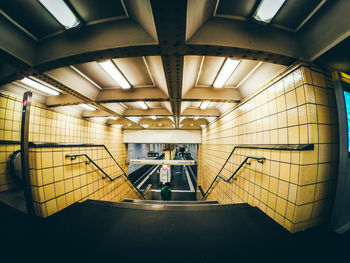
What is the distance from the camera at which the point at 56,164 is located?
2121mm

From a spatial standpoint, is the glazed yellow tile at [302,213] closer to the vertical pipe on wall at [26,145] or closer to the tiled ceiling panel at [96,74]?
the tiled ceiling panel at [96,74]

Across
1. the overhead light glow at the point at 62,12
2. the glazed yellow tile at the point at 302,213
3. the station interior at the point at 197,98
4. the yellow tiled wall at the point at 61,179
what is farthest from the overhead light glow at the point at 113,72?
the glazed yellow tile at the point at 302,213

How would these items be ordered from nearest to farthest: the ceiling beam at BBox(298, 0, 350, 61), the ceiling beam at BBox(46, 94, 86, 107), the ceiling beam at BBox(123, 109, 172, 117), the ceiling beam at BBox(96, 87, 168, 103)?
the ceiling beam at BBox(298, 0, 350, 61) < the ceiling beam at BBox(96, 87, 168, 103) < the ceiling beam at BBox(46, 94, 86, 107) < the ceiling beam at BBox(123, 109, 172, 117)

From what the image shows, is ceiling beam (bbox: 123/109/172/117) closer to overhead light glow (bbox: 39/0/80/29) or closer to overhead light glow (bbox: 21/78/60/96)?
overhead light glow (bbox: 21/78/60/96)

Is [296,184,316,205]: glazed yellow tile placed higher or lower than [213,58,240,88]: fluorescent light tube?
lower

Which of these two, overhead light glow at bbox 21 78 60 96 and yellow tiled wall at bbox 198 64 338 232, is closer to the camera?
yellow tiled wall at bbox 198 64 338 232

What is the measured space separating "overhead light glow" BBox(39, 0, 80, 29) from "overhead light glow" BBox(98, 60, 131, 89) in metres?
0.49

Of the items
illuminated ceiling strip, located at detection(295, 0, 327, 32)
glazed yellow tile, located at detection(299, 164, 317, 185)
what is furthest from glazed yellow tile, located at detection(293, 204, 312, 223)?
illuminated ceiling strip, located at detection(295, 0, 327, 32)

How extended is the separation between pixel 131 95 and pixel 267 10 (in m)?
2.52

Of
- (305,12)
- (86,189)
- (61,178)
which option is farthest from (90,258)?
(305,12)

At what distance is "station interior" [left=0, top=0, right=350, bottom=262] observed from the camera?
3.98ft

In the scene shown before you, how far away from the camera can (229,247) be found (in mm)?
1322

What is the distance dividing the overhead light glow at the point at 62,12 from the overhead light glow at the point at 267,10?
2.03 metres

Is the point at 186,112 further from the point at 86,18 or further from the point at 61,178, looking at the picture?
the point at 61,178
